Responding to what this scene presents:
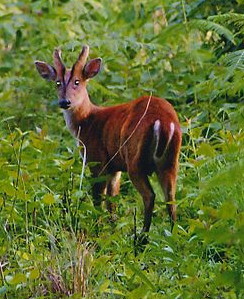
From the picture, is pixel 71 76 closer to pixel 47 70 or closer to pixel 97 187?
pixel 47 70

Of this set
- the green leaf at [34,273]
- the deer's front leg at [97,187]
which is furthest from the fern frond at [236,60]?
the deer's front leg at [97,187]

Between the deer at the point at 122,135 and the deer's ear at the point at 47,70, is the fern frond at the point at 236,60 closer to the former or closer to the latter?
the deer at the point at 122,135

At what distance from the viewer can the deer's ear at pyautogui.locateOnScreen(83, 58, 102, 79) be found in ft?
26.3

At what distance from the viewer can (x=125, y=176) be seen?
7938mm

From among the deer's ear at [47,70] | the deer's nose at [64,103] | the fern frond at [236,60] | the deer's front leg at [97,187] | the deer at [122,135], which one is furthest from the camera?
the deer's ear at [47,70]

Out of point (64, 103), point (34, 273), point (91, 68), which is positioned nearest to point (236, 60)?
point (34, 273)

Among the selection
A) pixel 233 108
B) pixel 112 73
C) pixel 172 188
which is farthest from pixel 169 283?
pixel 112 73

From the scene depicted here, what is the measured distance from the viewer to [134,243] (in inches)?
246

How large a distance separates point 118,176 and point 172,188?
916 mm

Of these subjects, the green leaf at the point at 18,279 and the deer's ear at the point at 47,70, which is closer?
the green leaf at the point at 18,279

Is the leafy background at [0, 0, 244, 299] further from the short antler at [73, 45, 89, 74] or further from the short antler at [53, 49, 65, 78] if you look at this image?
the short antler at [73, 45, 89, 74]

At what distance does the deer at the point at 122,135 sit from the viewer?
6605 millimetres

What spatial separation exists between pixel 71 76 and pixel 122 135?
1096 mm

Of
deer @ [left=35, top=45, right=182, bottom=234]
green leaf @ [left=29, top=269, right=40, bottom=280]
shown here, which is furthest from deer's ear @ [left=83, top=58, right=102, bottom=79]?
green leaf @ [left=29, top=269, right=40, bottom=280]
